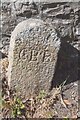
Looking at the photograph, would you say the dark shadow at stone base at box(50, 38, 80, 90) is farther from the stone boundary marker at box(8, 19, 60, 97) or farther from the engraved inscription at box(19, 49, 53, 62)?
the engraved inscription at box(19, 49, 53, 62)

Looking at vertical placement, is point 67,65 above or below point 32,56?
below

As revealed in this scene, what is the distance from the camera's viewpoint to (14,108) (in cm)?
360

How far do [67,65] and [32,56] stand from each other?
2.00 feet

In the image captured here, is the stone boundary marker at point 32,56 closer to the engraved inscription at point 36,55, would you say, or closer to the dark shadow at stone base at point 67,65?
the engraved inscription at point 36,55

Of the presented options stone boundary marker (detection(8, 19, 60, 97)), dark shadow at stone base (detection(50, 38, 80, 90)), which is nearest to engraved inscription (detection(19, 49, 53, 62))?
stone boundary marker (detection(8, 19, 60, 97))

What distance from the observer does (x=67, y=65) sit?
157 inches

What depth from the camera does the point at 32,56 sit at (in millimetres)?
3502

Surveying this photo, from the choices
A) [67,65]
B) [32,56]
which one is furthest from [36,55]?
[67,65]

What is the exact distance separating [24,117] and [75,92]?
618mm

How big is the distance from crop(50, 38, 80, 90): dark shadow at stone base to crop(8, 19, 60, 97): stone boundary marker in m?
0.17

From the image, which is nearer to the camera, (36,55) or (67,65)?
(36,55)

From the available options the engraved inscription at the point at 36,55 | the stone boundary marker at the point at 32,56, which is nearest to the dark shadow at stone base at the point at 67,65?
the stone boundary marker at the point at 32,56

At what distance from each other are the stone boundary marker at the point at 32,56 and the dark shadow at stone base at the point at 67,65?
17cm

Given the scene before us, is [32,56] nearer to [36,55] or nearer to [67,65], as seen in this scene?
[36,55]
